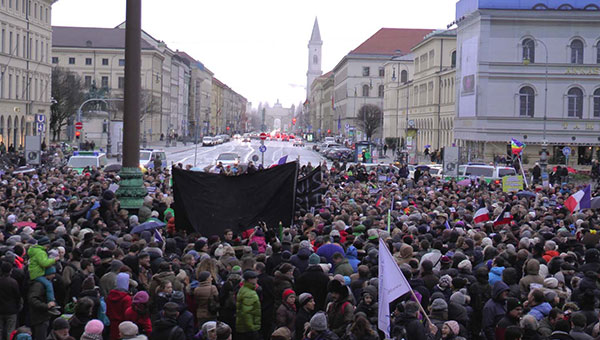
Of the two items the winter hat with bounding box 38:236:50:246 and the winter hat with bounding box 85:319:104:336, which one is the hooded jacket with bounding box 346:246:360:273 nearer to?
the winter hat with bounding box 38:236:50:246

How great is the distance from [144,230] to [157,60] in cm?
11337

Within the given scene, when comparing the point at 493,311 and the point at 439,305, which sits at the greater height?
the point at 439,305

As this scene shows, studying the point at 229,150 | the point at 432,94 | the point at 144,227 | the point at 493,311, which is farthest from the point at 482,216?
the point at 229,150

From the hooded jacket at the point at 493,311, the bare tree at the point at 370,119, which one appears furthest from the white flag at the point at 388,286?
the bare tree at the point at 370,119

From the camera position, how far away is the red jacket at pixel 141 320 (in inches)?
378

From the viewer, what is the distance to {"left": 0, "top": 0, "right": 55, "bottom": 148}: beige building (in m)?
68.7

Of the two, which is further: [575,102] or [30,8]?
[30,8]

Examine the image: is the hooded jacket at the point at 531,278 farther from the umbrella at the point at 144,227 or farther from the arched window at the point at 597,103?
the arched window at the point at 597,103

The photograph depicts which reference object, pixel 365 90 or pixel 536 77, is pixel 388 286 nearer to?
pixel 536 77

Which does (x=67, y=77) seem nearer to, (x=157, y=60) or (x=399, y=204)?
(x=157, y=60)

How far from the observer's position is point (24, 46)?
74.2m

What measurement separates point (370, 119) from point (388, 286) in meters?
109

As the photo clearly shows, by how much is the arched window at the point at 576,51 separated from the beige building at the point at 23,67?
125 feet

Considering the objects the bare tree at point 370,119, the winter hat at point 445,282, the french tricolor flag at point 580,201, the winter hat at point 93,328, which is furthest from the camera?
the bare tree at point 370,119
